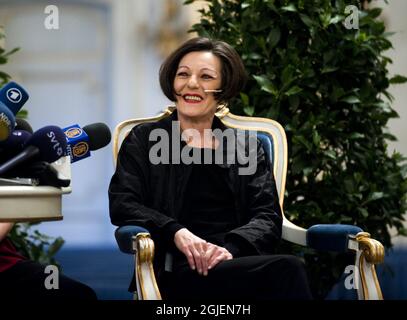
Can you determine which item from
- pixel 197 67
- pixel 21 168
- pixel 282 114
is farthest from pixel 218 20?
pixel 21 168

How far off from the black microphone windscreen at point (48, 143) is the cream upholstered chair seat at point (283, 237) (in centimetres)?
73

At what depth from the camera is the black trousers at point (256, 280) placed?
7.41ft

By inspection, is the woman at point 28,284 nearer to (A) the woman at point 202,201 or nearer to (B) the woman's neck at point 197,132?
(A) the woman at point 202,201

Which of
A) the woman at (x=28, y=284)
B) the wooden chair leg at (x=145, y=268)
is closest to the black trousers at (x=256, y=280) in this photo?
the wooden chair leg at (x=145, y=268)

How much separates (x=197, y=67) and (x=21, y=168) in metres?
1.10

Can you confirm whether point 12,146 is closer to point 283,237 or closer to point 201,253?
point 201,253

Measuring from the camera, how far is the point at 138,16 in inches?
203

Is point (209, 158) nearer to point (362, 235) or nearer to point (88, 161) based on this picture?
point (362, 235)

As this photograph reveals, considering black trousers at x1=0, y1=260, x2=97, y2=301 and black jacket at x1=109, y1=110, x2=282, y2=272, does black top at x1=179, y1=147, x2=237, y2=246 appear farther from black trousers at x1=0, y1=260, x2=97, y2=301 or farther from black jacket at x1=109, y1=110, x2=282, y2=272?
black trousers at x1=0, y1=260, x2=97, y2=301
